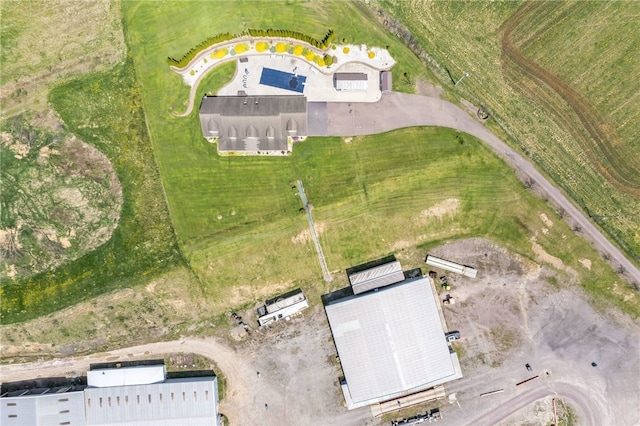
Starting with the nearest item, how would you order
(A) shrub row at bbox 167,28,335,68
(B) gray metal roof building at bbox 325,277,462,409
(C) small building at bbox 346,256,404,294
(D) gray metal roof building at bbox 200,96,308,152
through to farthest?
(B) gray metal roof building at bbox 325,277,462,409
(D) gray metal roof building at bbox 200,96,308,152
(C) small building at bbox 346,256,404,294
(A) shrub row at bbox 167,28,335,68

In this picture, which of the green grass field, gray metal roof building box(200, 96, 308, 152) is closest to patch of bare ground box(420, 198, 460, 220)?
the green grass field

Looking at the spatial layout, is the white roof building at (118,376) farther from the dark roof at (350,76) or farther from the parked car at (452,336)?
the dark roof at (350,76)

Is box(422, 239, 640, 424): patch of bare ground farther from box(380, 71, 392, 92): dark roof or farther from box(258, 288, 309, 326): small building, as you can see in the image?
box(380, 71, 392, 92): dark roof

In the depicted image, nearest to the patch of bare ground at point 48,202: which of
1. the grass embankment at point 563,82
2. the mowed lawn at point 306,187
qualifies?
the mowed lawn at point 306,187

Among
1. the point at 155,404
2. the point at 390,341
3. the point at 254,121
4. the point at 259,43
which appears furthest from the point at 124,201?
the point at 390,341

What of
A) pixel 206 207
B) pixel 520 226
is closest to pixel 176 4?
pixel 206 207

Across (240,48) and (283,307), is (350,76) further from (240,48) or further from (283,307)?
(283,307)

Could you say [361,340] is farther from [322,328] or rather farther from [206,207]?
[206,207]
